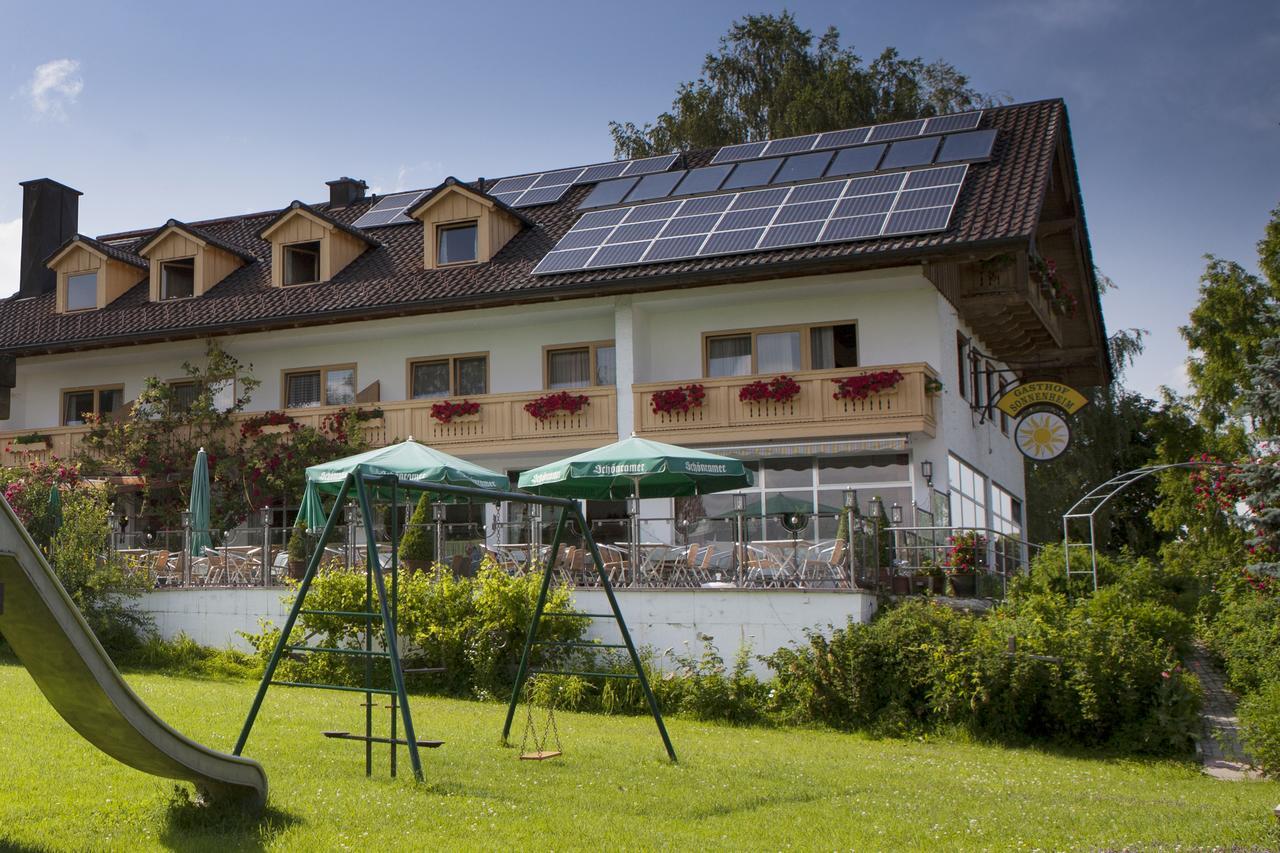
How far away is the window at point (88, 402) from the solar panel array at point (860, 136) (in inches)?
584

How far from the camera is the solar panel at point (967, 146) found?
26.6 metres

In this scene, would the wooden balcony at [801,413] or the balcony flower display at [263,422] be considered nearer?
the wooden balcony at [801,413]

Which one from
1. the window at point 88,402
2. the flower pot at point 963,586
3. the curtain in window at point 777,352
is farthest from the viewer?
the window at point 88,402

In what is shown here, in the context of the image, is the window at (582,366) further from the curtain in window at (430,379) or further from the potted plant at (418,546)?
the potted plant at (418,546)

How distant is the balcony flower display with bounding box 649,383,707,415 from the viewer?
80.7 feet


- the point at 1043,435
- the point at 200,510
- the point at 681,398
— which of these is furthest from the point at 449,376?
the point at 1043,435

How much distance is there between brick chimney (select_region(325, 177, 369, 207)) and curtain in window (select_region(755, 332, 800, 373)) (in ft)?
51.6

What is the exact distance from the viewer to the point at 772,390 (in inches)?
947

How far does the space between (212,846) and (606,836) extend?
2.38m

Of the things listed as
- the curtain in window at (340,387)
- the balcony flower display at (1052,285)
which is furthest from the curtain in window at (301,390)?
the balcony flower display at (1052,285)

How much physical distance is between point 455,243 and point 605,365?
493 centimetres

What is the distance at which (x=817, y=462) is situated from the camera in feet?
79.9

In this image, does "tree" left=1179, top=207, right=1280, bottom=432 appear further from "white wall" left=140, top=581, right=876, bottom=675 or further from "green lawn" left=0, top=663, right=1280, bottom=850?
"green lawn" left=0, top=663, right=1280, bottom=850

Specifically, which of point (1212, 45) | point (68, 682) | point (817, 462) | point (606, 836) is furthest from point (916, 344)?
point (68, 682)
